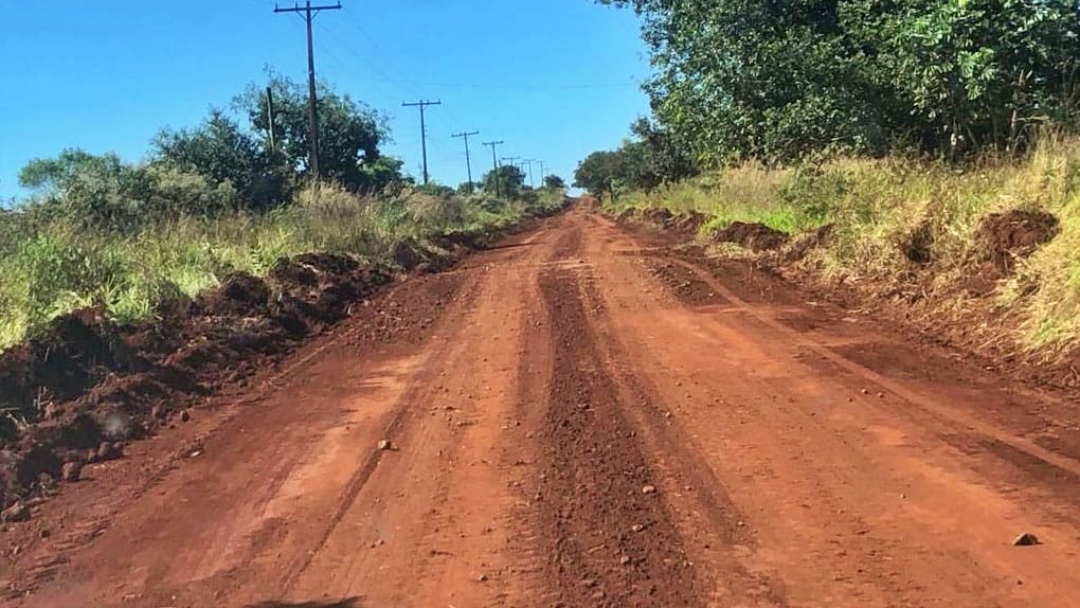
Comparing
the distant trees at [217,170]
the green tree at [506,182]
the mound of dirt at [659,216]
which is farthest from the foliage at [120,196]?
the green tree at [506,182]

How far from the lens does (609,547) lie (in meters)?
4.74

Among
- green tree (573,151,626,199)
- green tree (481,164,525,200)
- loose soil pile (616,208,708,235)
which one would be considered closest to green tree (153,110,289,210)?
loose soil pile (616,208,708,235)

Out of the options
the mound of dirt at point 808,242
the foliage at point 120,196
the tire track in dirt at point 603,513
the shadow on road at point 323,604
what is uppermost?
the foliage at point 120,196

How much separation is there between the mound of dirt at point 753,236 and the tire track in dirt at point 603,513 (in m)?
11.5

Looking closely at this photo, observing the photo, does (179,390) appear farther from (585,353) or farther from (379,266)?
(379,266)

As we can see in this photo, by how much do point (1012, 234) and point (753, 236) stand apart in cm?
968

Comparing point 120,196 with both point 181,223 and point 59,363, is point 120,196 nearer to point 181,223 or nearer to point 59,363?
point 181,223

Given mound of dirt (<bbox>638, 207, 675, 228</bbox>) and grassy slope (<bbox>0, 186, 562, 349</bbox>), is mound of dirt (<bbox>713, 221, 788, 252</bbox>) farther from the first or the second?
mound of dirt (<bbox>638, 207, 675, 228</bbox>)

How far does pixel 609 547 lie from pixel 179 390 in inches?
229

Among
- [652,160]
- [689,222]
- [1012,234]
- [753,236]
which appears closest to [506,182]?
[652,160]

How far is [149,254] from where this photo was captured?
1481cm

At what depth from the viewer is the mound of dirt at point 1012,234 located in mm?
10086

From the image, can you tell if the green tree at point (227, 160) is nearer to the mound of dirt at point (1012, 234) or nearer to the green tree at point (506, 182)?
the mound of dirt at point (1012, 234)

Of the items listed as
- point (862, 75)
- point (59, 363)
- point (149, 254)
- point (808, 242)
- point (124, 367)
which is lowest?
point (124, 367)
